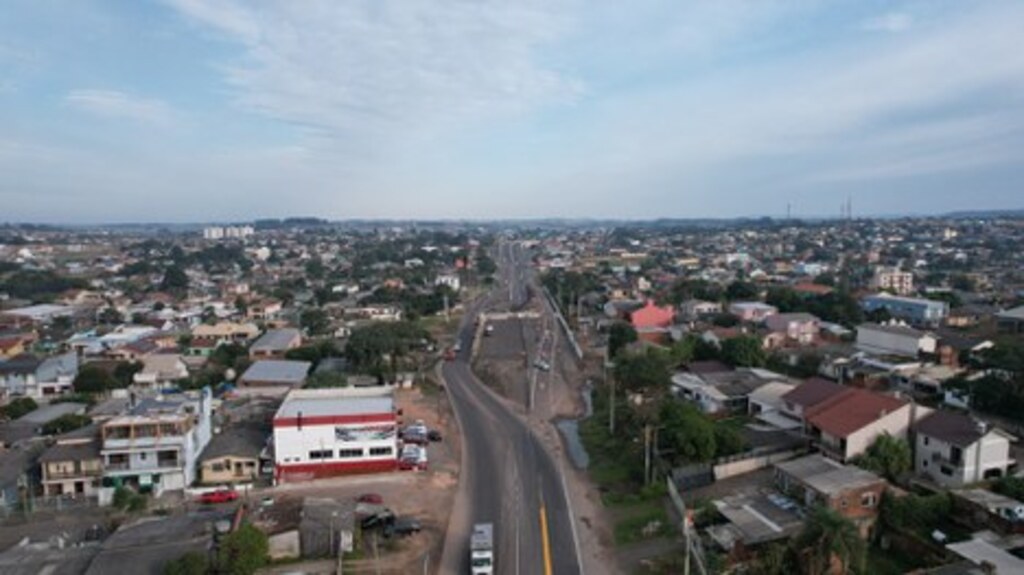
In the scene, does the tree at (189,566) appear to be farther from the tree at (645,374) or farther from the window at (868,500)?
the tree at (645,374)

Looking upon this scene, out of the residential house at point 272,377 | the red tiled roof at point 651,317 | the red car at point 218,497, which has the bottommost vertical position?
the red car at point 218,497

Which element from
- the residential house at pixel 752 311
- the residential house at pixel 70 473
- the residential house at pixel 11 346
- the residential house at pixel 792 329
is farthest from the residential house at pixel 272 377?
the residential house at pixel 752 311

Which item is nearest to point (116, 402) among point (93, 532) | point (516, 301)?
point (93, 532)

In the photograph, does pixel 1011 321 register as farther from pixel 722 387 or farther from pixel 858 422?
pixel 858 422

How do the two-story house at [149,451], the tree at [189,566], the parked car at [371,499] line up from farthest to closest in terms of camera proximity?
1. the two-story house at [149,451]
2. the parked car at [371,499]
3. the tree at [189,566]

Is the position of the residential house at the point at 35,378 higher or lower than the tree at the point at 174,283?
lower

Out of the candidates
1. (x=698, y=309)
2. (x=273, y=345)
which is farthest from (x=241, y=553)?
→ (x=698, y=309)

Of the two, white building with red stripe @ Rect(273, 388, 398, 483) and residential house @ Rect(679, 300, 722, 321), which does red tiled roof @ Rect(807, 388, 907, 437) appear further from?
residential house @ Rect(679, 300, 722, 321)
